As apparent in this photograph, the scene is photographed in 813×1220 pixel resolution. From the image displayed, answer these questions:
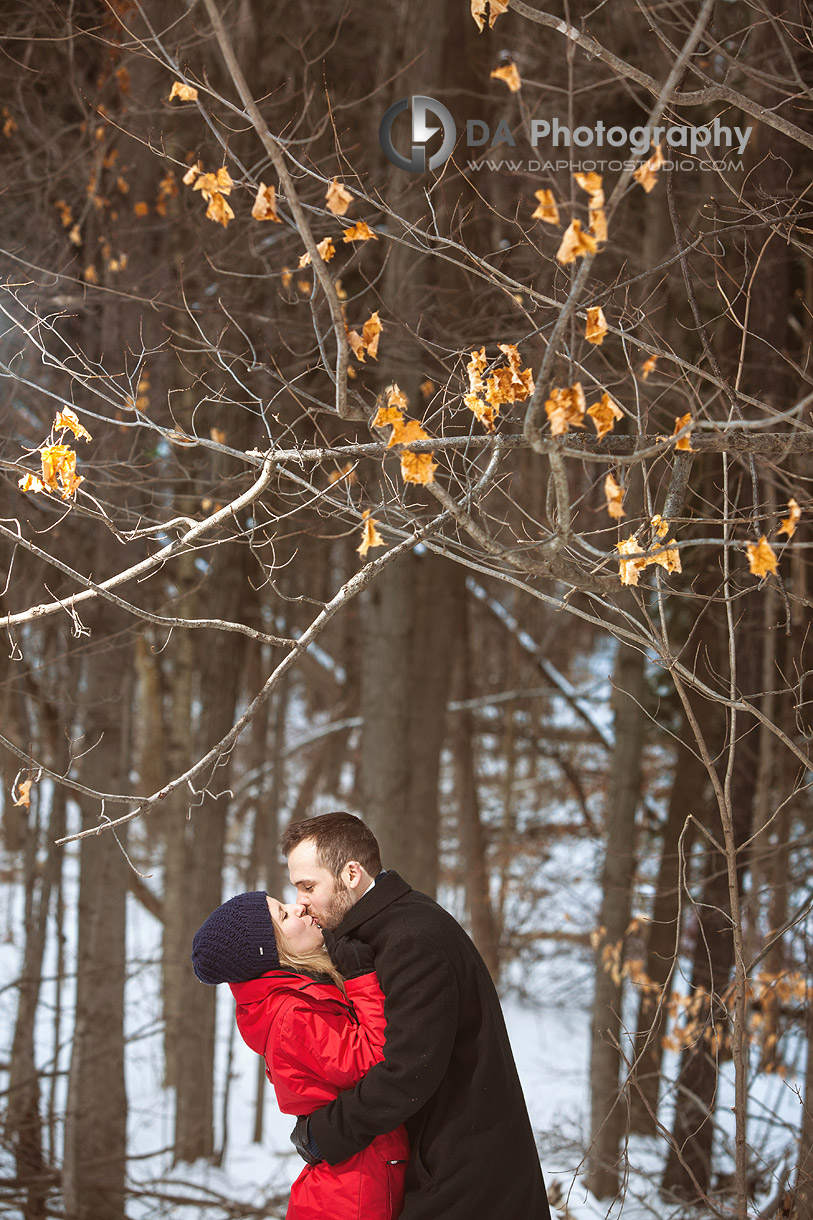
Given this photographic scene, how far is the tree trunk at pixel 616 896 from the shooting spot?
7.21m

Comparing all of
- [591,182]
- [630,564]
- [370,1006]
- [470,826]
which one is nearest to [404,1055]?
[370,1006]

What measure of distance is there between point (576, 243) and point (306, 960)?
1.62m

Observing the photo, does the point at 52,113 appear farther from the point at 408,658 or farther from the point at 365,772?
the point at 365,772

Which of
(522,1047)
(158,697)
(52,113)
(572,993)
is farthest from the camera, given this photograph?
(158,697)

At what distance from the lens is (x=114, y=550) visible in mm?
5715

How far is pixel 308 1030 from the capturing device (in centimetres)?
224

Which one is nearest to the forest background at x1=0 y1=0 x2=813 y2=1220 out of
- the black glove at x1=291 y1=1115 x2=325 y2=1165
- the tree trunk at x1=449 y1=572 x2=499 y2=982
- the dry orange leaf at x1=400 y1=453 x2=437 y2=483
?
the dry orange leaf at x1=400 y1=453 x2=437 y2=483

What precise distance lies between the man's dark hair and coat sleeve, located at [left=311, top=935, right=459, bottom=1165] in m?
0.24

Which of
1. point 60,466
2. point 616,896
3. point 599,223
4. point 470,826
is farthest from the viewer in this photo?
point 470,826

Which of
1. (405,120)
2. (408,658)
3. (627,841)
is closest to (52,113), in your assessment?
(405,120)

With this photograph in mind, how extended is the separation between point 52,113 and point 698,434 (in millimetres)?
5304

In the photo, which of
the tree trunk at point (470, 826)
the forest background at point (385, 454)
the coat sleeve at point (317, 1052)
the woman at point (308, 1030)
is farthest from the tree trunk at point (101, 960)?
the tree trunk at point (470, 826)

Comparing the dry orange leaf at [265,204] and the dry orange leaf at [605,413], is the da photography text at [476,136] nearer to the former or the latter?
the dry orange leaf at [265,204]

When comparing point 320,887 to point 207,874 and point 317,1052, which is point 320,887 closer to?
point 317,1052
